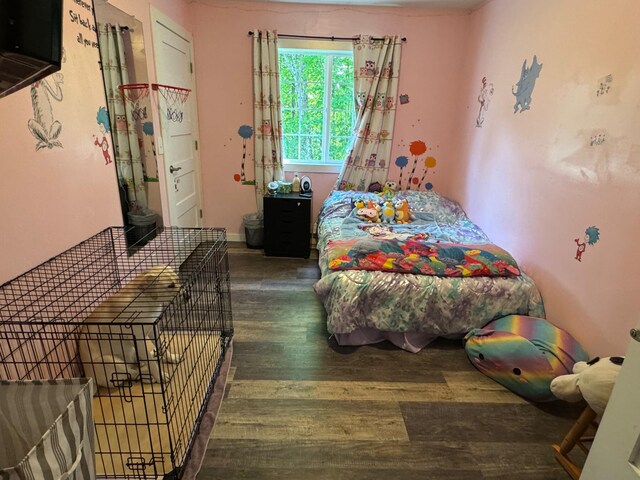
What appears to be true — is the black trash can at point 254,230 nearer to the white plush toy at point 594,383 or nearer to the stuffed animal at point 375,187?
the stuffed animal at point 375,187

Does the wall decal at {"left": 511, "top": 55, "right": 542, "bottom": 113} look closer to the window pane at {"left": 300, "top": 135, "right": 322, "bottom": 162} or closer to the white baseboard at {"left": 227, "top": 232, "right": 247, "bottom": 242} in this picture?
the window pane at {"left": 300, "top": 135, "right": 322, "bottom": 162}

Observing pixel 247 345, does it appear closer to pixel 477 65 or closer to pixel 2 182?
pixel 2 182

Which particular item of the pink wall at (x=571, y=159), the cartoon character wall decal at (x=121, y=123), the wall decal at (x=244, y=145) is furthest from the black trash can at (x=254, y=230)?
the pink wall at (x=571, y=159)

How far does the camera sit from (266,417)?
6.09 feet

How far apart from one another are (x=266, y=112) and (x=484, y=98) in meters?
2.10

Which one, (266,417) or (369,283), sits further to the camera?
(369,283)

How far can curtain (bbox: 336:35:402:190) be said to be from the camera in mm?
3762

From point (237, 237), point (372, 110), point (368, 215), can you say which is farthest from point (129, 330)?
point (372, 110)

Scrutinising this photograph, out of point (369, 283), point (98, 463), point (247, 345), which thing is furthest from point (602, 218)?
point (98, 463)

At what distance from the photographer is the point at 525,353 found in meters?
2.03

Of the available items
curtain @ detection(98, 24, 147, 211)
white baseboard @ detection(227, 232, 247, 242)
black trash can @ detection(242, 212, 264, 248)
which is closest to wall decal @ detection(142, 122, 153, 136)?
curtain @ detection(98, 24, 147, 211)

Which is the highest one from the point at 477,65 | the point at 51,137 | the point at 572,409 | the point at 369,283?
the point at 477,65

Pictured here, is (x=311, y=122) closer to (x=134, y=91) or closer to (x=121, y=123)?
(x=134, y=91)

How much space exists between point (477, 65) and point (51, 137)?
352cm
